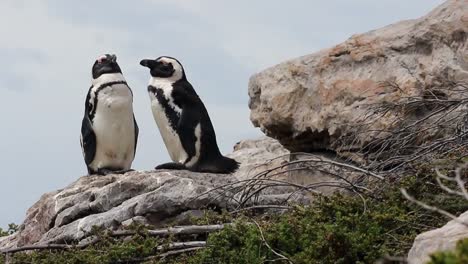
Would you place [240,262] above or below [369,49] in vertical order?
below

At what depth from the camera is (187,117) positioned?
1215cm

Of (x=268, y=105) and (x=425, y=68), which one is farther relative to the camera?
(x=268, y=105)

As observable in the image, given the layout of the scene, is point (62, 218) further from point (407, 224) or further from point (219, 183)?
point (407, 224)

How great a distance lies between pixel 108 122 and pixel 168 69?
918 mm

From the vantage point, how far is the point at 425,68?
399 inches

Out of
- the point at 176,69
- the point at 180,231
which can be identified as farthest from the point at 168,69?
the point at 180,231

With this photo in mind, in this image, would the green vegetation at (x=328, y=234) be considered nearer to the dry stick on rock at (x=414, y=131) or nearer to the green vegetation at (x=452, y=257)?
the dry stick on rock at (x=414, y=131)

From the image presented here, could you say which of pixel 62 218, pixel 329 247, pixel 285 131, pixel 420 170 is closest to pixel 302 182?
pixel 285 131

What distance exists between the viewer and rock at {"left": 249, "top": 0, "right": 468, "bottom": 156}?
1002 cm

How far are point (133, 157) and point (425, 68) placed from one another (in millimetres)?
4371

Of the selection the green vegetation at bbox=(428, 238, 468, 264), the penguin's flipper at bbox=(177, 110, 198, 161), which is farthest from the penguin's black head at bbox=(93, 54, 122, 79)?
the green vegetation at bbox=(428, 238, 468, 264)

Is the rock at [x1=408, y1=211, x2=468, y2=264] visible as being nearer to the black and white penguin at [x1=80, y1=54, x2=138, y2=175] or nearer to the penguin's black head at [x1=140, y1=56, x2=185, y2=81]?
the penguin's black head at [x1=140, y1=56, x2=185, y2=81]

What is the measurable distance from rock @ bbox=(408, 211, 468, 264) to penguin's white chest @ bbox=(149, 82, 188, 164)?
7276 millimetres

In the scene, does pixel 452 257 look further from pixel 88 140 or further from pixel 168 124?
pixel 88 140
